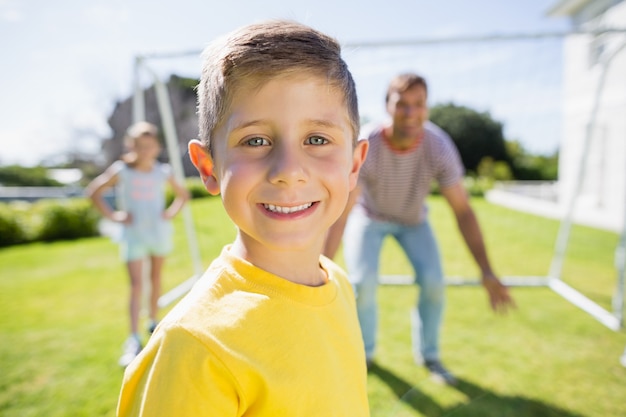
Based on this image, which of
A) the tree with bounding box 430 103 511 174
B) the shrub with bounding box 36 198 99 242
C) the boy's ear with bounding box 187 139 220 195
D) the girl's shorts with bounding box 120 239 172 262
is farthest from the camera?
the tree with bounding box 430 103 511 174

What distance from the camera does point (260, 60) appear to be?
94 cm

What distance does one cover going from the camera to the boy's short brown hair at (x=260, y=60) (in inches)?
37.1

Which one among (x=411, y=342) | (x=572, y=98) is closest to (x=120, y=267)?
(x=411, y=342)

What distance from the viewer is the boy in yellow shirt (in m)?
0.82

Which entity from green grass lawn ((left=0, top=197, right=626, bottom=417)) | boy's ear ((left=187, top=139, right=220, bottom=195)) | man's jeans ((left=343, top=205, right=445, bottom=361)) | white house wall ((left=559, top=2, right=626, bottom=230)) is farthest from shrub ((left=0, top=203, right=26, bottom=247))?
white house wall ((left=559, top=2, right=626, bottom=230))

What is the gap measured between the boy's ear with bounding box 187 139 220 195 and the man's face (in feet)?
6.39

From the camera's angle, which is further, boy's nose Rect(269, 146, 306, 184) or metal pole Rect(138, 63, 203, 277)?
metal pole Rect(138, 63, 203, 277)

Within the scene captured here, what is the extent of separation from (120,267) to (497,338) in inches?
226

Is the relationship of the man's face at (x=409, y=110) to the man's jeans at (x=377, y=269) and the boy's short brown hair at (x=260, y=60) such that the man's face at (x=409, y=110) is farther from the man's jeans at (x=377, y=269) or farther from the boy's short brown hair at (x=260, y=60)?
the boy's short brown hair at (x=260, y=60)

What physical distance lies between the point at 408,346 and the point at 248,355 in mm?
3052

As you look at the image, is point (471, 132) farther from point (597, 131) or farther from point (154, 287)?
point (154, 287)

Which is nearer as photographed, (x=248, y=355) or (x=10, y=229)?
(x=248, y=355)

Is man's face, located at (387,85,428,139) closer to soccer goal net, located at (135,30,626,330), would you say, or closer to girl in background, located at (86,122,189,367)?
soccer goal net, located at (135,30,626,330)

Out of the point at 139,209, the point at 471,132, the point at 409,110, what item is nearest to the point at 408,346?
the point at 409,110
